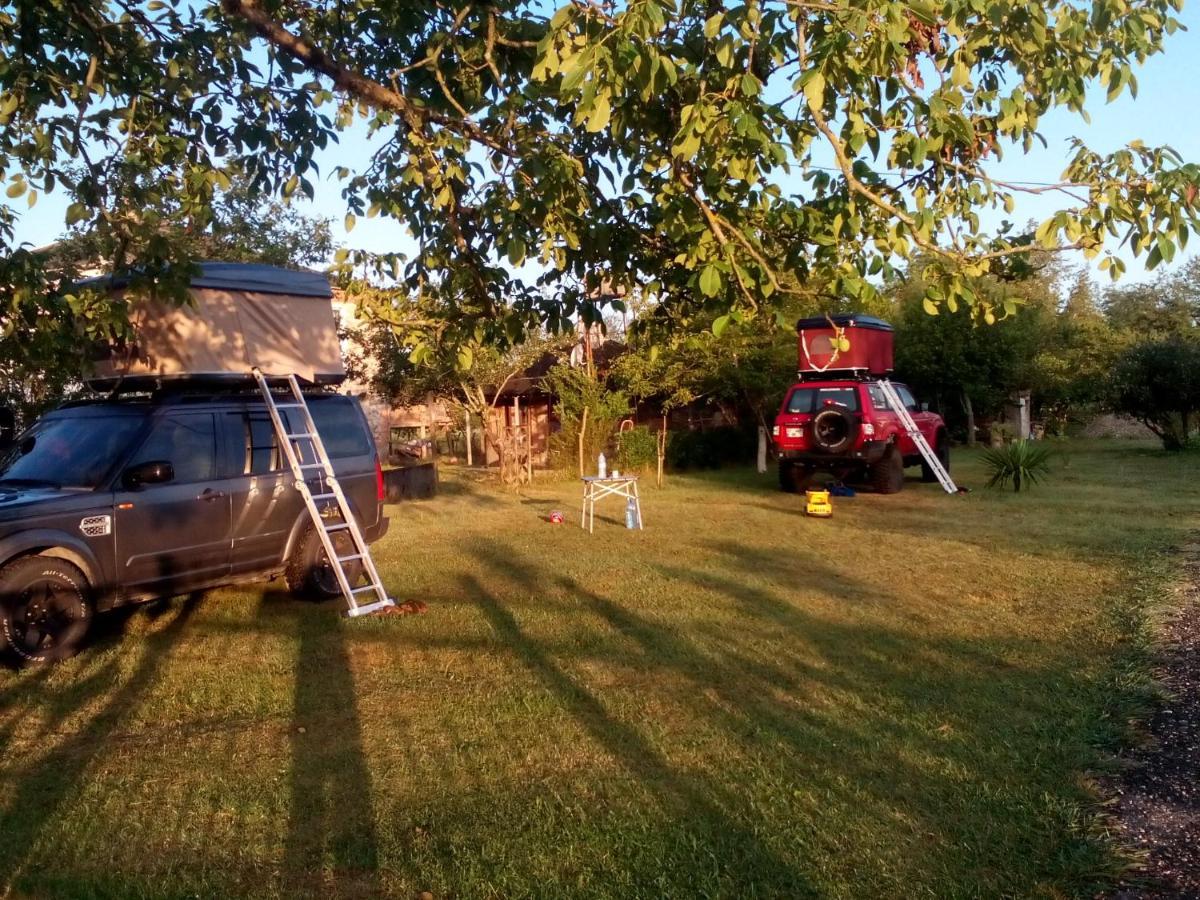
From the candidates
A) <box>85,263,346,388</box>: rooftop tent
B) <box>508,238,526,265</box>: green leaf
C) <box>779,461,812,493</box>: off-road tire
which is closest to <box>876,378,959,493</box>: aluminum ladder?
<box>779,461,812,493</box>: off-road tire

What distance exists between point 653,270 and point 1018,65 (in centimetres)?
262

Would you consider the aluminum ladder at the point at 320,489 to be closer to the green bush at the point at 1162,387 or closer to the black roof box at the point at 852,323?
the black roof box at the point at 852,323

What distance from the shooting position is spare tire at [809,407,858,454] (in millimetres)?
15945

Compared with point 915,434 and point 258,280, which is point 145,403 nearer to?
point 258,280

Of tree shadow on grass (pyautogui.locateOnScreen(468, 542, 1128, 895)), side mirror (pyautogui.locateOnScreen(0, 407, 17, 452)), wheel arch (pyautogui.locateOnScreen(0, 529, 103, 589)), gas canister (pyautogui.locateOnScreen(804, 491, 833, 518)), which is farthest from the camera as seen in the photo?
gas canister (pyautogui.locateOnScreen(804, 491, 833, 518))

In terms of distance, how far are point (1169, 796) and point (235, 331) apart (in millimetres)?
7125

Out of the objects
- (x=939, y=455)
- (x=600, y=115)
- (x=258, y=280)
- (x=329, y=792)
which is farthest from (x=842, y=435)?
(x=329, y=792)

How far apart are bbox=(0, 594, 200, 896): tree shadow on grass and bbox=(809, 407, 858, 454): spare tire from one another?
11441 millimetres

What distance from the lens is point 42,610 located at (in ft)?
21.5

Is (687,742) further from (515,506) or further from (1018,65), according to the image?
(515,506)

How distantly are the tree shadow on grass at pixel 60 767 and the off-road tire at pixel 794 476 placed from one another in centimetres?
1210

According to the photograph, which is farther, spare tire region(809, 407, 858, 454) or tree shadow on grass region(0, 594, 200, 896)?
spare tire region(809, 407, 858, 454)

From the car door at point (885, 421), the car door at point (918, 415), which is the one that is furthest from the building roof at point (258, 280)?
the car door at point (918, 415)

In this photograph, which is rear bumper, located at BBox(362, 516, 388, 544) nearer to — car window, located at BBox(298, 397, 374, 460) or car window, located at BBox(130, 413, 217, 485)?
car window, located at BBox(298, 397, 374, 460)
